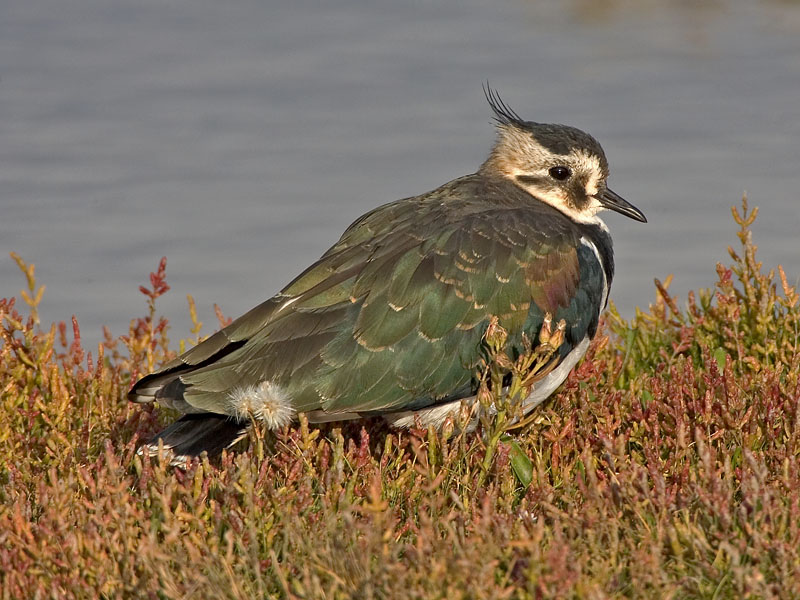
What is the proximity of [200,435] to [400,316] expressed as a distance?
1133 mm

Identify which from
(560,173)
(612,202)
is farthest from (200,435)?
(612,202)

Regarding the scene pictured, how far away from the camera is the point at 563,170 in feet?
24.9

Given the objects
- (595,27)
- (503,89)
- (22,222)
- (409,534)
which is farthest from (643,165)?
(409,534)

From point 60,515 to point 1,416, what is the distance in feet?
7.11

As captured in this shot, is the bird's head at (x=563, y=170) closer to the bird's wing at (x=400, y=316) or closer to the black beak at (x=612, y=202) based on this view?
the black beak at (x=612, y=202)

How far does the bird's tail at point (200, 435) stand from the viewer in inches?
237

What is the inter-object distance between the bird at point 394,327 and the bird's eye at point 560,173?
→ 66 cm

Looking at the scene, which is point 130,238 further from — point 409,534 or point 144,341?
point 409,534

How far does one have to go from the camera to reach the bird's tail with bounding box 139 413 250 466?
6.02 meters

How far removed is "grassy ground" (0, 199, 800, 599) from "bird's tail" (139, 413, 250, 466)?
0.39 feet

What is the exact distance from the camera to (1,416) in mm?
6777

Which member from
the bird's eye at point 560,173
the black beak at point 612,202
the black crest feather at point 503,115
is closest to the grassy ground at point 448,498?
the black beak at point 612,202

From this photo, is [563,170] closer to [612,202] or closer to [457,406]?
[612,202]

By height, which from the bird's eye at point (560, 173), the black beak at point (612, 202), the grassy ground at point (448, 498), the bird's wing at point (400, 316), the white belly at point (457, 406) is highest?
the bird's eye at point (560, 173)
